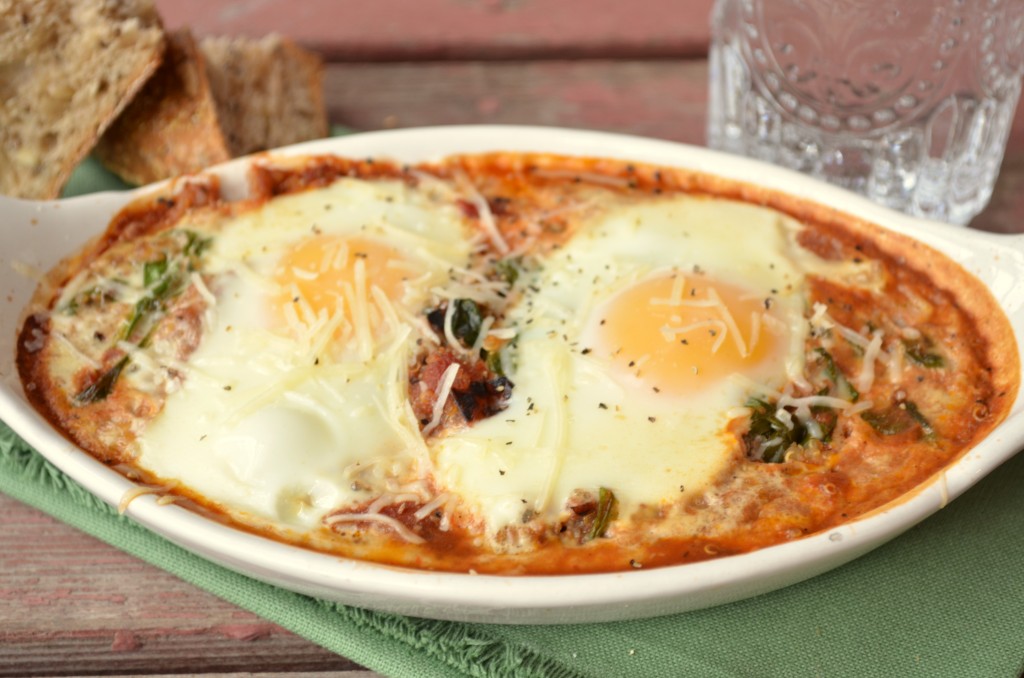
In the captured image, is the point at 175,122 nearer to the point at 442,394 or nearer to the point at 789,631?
the point at 442,394

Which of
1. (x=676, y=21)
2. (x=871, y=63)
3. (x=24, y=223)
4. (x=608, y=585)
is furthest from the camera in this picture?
(x=676, y=21)

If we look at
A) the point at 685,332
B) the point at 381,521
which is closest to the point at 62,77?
the point at 381,521

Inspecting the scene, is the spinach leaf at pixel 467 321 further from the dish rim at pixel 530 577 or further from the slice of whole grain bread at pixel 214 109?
the slice of whole grain bread at pixel 214 109

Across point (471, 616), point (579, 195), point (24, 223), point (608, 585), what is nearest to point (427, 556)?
point (471, 616)

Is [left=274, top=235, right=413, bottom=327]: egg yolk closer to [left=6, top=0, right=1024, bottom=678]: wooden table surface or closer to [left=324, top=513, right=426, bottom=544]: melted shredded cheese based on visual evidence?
[left=324, top=513, right=426, bottom=544]: melted shredded cheese

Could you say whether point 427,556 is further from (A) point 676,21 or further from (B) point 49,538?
(A) point 676,21

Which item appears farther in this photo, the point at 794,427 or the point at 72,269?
the point at 72,269
